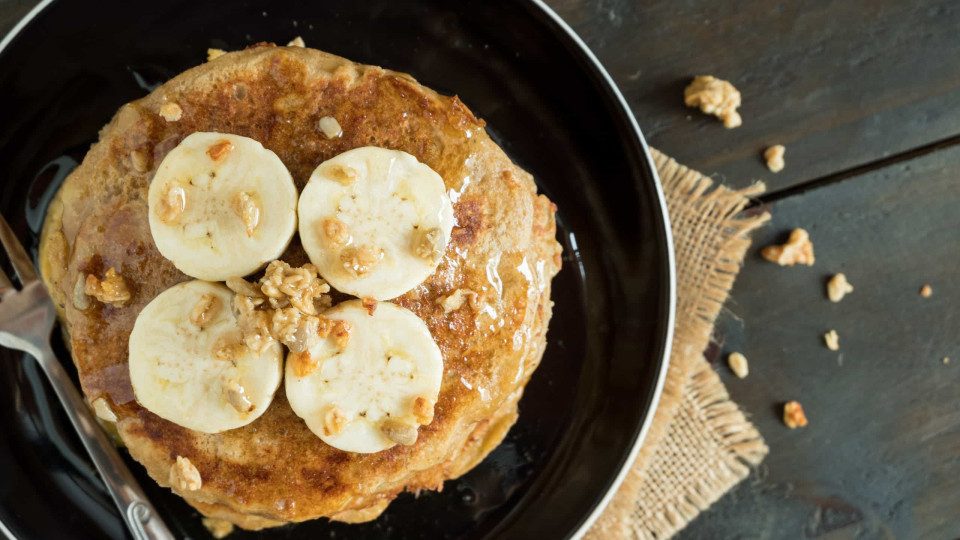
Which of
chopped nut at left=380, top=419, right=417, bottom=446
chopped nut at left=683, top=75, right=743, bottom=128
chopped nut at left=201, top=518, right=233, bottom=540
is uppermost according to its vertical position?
chopped nut at left=683, top=75, right=743, bottom=128

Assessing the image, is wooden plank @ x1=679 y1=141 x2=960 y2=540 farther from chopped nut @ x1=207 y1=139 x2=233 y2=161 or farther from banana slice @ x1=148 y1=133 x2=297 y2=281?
chopped nut @ x1=207 y1=139 x2=233 y2=161

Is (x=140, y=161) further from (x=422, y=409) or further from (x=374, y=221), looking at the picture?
(x=422, y=409)

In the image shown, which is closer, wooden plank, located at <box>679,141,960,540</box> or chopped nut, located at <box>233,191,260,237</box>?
chopped nut, located at <box>233,191,260,237</box>

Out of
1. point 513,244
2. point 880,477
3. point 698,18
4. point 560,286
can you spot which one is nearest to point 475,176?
point 513,244

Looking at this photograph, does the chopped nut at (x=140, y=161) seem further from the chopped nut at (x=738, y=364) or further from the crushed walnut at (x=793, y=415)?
the crushed walnut at (x=793, y=415)

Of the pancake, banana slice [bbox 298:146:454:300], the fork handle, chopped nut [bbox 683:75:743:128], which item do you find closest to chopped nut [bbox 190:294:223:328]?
the pancake

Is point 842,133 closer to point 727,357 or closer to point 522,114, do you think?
point 727,357
